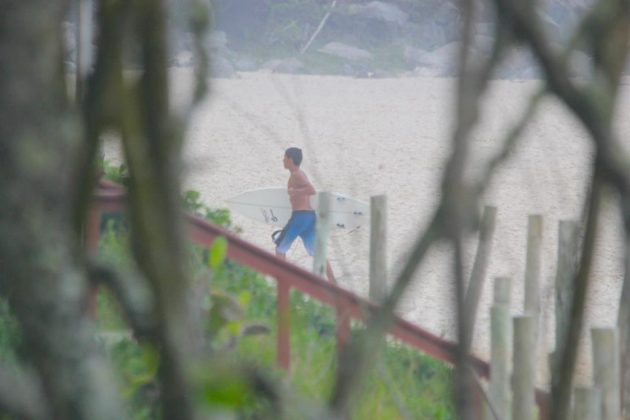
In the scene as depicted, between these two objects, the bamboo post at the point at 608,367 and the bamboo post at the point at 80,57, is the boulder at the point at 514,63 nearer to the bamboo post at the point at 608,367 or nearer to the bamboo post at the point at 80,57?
the bamboo post at the point at 80,57

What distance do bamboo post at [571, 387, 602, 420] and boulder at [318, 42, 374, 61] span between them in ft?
59.1

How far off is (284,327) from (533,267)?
679 mm

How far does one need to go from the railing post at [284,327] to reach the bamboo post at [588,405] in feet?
3.36

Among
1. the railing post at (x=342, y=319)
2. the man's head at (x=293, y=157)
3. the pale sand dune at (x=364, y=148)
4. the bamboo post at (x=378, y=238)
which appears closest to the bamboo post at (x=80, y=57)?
the railing post at (x=342, y=319)

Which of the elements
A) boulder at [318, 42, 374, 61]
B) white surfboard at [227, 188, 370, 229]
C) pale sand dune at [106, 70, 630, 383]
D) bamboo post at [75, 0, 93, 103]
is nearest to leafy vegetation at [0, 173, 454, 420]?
bamboo post at [75, 0, 93, 103]

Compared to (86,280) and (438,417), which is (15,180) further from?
(438,417)

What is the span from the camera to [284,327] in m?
3.39

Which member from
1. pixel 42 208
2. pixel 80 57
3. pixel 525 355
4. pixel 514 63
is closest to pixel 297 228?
pixel 525 355

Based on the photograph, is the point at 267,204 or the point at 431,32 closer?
the point at 431,32

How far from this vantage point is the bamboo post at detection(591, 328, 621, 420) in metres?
2.52

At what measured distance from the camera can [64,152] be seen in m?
0.66

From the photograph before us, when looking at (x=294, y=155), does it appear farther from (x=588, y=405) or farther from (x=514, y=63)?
(x=514, y=63)

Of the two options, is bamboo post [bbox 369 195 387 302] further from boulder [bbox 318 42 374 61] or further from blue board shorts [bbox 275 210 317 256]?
boulder [bbox 318 42 374 61]

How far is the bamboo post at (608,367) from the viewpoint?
2.52 metres
